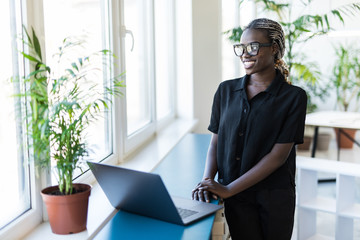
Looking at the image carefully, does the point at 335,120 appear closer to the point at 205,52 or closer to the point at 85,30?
the point at 205,52

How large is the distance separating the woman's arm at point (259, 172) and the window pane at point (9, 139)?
73 cm

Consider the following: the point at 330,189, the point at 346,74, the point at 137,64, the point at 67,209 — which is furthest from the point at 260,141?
the point at 346,74

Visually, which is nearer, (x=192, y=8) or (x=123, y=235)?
(x=123, y=235)

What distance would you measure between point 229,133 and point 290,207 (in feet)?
1.29

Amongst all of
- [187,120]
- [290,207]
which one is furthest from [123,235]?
[187,120]

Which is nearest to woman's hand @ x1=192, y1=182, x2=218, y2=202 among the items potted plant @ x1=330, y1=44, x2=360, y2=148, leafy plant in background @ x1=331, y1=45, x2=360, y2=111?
potted plant @ x1=330, y1=44, x2=360, y2=148

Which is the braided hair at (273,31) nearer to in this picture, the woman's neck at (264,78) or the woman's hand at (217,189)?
the woman's neck at (264,78)

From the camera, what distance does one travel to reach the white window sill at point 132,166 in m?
1.56

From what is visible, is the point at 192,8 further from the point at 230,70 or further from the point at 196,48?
the point at 230,70

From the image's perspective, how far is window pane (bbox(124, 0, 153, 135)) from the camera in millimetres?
2906

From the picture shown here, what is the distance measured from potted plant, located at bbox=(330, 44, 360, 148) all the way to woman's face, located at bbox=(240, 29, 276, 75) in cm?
455

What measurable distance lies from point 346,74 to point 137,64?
4.00 meters

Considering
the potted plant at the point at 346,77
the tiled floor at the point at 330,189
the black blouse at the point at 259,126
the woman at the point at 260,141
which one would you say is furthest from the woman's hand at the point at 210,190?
the potted plant at the point at 346,77

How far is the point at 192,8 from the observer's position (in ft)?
13.2
